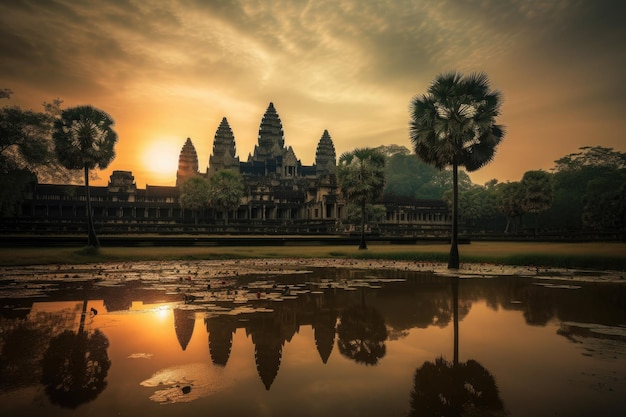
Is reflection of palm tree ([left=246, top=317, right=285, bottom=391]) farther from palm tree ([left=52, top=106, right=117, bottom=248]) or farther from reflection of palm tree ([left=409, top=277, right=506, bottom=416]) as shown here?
palm tree ([left=52, top=106, right=117, bottom=248])

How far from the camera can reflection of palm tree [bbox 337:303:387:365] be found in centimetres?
830

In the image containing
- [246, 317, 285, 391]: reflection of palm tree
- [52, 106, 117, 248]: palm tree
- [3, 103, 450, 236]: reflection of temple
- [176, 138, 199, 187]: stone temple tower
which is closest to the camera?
[246, 317, 285, 391]: reflection of palm tree

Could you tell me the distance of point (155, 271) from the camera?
22.7 meters

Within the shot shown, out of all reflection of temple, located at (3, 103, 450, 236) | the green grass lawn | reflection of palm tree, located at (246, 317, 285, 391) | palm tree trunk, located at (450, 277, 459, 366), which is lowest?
palm tree trunk, located at (450, 277, 459, 366)

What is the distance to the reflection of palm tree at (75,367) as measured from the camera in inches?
243

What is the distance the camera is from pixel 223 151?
136750 millimetres

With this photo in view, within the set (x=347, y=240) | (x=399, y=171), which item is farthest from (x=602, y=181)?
(x=399, y=171)

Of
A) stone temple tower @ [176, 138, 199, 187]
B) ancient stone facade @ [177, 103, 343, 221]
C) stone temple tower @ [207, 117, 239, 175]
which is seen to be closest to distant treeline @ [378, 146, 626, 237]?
ancient stone facade @ [177, 103, 343, 221]

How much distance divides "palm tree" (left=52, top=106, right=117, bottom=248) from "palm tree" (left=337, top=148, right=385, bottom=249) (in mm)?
21727

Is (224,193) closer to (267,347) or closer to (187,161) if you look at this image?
(267,347)

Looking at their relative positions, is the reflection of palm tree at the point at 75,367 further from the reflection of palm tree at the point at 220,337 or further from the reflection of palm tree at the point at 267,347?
the reflection of palm tree at the point at 267,347

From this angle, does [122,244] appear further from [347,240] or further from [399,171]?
[399,171]

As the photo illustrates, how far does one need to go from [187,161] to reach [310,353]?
14124 cm

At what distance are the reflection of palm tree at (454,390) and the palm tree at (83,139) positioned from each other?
33942 mm
